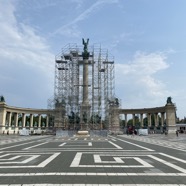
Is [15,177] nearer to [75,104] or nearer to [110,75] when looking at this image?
[75,104]

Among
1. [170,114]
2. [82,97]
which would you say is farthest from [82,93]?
[170,114]

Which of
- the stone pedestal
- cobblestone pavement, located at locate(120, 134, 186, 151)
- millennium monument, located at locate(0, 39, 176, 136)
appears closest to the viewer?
cobblestone pavement, located at locate(120, 134, 186, 151)

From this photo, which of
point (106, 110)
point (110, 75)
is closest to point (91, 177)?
point (106, 110)

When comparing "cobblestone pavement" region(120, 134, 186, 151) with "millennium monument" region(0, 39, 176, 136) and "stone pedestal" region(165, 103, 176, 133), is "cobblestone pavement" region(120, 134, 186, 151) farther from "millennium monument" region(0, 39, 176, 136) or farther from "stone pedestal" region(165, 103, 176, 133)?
"stone pedestal" region(165, 103, 176, 133)

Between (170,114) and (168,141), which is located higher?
(170,114)

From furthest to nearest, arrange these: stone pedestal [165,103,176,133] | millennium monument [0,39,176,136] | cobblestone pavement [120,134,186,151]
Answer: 1. stone pedestal [165,103,176,133]
2. millennium monument [0,39,176,136]
3. cobblestone pavement [120,134,186,151]

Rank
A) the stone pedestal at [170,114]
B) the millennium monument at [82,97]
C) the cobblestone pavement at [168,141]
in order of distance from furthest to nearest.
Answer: the stone pedestal at [170,114] → the millennium monument at [82,97] → the cobblestone pavement at [168,141]

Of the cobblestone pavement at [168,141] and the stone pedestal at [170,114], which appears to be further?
the stone pedestal at [170,114]

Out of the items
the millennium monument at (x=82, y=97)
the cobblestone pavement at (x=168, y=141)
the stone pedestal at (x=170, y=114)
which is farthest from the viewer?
the stone pedestal at (x=170, y=114)

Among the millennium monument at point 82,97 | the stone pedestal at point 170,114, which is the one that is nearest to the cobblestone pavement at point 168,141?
the millennium monument at point 82,97

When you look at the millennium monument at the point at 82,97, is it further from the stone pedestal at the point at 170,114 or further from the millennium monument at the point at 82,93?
the stone pedestal at the point at 170,114

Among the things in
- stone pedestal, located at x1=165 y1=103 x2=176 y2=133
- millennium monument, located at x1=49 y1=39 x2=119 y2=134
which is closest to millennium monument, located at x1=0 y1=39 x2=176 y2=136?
millennium monument, located at x1=49 y1=39 x2=119 y2=134

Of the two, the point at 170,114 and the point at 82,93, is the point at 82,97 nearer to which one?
the point at 82,93

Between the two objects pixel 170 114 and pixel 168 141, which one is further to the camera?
pixel 170 114
